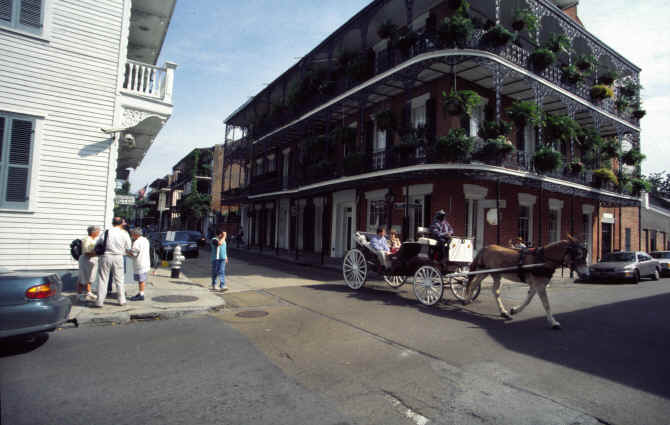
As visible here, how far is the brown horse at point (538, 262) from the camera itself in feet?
21.9

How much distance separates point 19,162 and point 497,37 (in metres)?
14.9

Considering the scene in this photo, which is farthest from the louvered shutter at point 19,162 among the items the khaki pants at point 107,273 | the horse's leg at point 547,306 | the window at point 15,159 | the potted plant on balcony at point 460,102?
the potted plant on balcony at point 460,102

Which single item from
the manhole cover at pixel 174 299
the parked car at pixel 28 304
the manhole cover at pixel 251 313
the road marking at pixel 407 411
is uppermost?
the parked car at pixel 28 304

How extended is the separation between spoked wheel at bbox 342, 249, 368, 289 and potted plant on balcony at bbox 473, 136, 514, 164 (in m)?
→ 6.23

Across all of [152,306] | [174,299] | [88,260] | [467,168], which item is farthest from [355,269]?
[88,260]

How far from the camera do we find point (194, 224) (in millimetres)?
47438

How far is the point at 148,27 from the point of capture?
40.8 feet

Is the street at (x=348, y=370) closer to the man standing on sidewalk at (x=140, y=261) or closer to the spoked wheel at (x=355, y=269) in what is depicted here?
the man standing on sidewalk at (x=140, y=261)

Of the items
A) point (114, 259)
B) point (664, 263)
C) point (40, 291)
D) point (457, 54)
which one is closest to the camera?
point (40, 291)

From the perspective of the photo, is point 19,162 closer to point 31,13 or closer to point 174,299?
point 31,13

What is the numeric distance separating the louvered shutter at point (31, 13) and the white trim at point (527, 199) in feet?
58.8

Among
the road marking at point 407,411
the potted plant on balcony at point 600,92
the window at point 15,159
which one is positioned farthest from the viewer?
the potted plant on balcony at point 600,92

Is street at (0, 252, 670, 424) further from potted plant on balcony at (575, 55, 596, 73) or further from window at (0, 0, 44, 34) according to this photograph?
potted plant on balcony at (575, 55, 596, 73)

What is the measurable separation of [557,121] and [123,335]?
1617 cm
